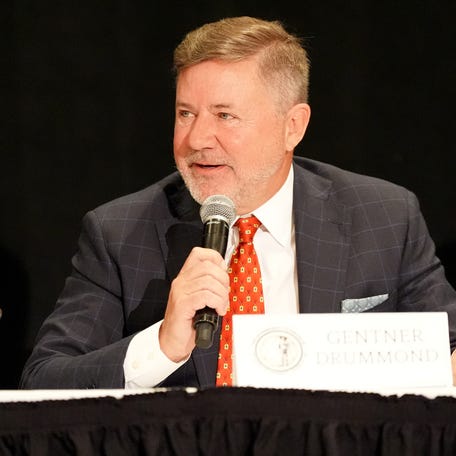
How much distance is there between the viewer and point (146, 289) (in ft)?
6.97

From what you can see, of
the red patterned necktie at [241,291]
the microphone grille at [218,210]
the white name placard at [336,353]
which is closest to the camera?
the white name placard at [336,353]

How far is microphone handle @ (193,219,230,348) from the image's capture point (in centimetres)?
151

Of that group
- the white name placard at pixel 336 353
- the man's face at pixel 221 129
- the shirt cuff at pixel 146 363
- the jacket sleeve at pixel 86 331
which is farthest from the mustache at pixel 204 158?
the white name placard at pixel 336 353

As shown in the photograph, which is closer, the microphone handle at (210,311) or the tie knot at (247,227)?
the microphone handle at (210,311)

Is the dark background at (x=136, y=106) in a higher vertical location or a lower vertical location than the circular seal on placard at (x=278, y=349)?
higher

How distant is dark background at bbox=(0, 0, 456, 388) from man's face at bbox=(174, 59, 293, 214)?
0.79m

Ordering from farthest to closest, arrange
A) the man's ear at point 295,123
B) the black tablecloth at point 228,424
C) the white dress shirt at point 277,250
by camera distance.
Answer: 1. the man's ear at point 295,123
2. the white dress shirt at point 277,250
3. the black tablecloth at point 228,424

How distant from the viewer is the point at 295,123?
228 centimetres

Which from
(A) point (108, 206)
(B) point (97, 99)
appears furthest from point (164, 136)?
(A) point (108, 206)

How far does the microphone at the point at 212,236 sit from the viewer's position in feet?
4.99

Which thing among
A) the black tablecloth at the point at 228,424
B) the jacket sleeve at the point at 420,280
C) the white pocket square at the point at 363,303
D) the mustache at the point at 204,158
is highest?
the mustache at the point at 204,158

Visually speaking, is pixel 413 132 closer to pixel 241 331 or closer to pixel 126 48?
pixel 126 48

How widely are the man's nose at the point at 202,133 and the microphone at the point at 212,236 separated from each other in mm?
248

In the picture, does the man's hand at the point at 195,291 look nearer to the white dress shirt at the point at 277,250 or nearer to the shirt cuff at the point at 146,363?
the shirt cuff at the point at 146,363
